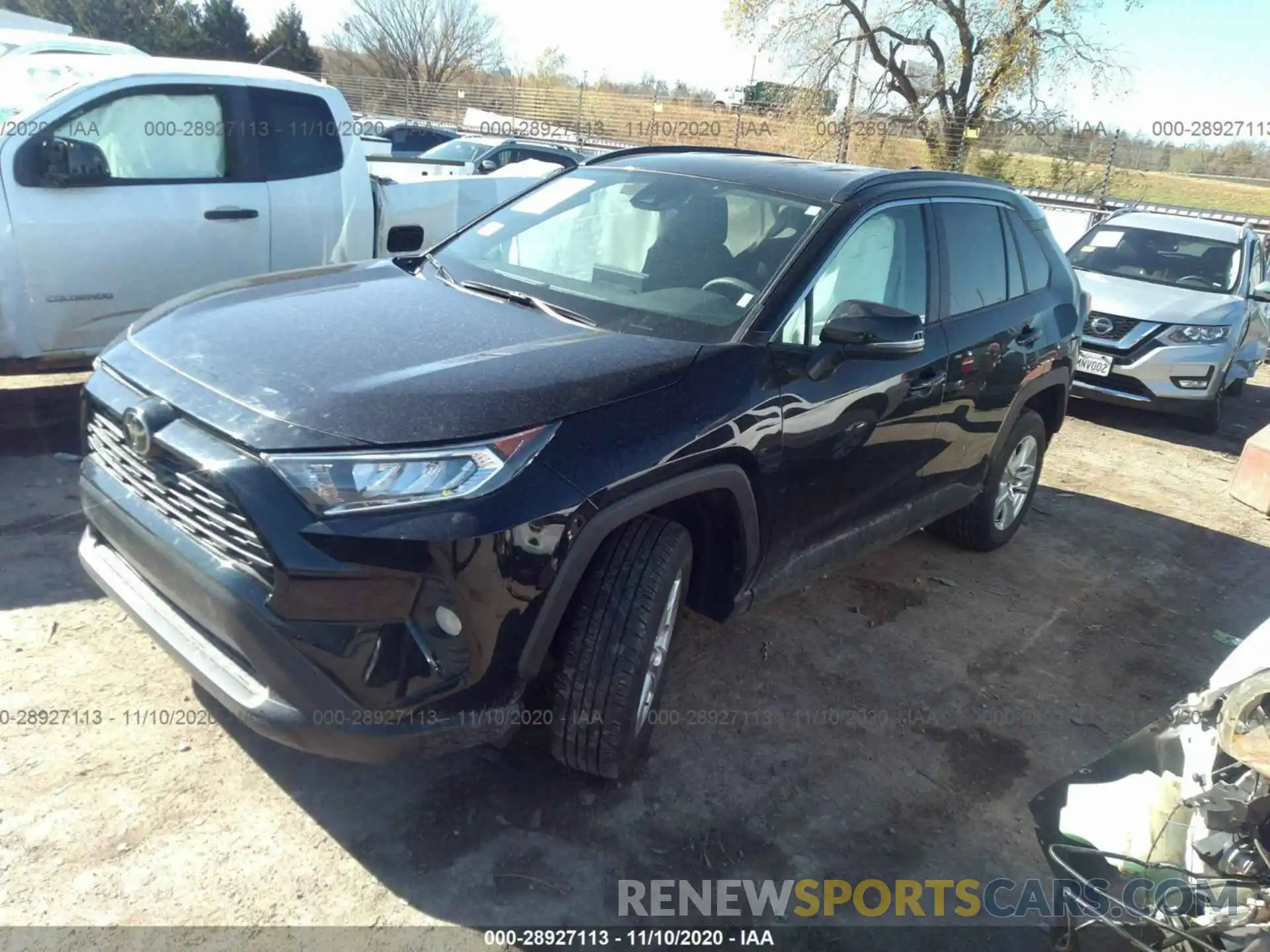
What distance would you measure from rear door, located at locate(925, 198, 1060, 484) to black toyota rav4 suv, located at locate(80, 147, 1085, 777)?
3 centimetres

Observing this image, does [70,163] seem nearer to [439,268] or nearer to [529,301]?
[439,268]

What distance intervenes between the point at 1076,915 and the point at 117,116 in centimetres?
568

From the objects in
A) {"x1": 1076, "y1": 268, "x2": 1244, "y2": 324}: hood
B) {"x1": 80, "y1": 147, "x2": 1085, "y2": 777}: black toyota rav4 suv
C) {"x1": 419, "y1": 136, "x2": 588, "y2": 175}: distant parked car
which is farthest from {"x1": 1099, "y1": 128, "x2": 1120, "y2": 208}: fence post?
{"x1": 80, "y1": 147, "x2": 1085, "y2": 777}: black toyota rav4 suv

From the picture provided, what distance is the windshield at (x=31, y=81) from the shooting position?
17.0ft

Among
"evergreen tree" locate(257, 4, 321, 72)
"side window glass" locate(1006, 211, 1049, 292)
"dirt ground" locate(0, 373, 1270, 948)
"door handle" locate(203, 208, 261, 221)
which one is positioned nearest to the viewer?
"dirt ground" locate(0, 373, 1270, 948)

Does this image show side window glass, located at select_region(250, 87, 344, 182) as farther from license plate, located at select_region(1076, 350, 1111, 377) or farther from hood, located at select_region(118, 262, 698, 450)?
license plate, located at select_region(1076, 350, 1111, 377)

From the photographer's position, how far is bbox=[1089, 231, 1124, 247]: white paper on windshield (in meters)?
9.59

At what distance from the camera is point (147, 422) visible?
8.27ft

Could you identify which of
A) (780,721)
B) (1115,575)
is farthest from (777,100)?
(780,721)

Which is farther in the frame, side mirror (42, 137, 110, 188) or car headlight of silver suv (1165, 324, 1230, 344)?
car headlight of silver suv (1165, 324, 1230, 344)

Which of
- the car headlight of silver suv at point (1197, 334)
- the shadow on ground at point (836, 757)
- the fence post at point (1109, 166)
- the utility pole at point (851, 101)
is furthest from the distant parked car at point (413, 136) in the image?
the shadow on ground at point (836, 757)

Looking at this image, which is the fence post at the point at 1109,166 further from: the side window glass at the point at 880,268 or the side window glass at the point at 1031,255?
the side window glass at the point at 880,268

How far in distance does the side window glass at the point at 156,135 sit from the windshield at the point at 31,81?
0.72ft

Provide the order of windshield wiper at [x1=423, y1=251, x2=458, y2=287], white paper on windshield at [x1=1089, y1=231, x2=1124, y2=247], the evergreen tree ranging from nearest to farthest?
1. windshield wiper at [x1=423, y1=251, x2=458, y2=287]
2. white paper on windshield at [x1=1089, y1=231, x2=1124, y2=247]
3. the evergreen tree
